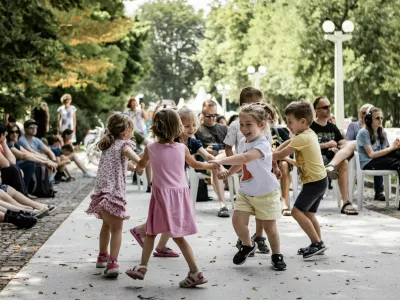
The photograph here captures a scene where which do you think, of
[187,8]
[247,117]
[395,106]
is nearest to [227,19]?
[395,106]

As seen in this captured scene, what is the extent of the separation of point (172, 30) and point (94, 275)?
86.1 meters

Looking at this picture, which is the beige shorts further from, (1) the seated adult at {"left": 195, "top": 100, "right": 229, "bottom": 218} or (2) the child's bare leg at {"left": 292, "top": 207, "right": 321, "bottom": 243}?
(1) the seated adult at {"left": 195, "top": 100, "right": 229, "bottom": 218}

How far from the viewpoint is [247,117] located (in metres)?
6.95

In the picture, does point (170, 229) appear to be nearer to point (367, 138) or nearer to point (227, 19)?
point (367, 138)

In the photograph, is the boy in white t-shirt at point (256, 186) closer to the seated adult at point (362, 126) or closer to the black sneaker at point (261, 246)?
the black sneaker at point (261, 246)

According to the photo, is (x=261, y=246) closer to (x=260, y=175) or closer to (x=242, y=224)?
(x=242, y=224)

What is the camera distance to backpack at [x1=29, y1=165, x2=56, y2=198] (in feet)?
46.6

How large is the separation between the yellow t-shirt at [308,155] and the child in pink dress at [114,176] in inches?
62.6

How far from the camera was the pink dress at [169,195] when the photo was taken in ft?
21.2

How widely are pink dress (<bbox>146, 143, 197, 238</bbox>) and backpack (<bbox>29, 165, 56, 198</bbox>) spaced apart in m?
7.97

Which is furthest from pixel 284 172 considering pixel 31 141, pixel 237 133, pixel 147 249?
pixel 31 141

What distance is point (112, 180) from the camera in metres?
7.05

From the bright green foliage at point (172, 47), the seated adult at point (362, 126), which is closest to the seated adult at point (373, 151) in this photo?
the seated adult at point (362, 126)

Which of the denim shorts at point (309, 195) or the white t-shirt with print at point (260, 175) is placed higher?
the white t-shirt with print at point (260, 175)
